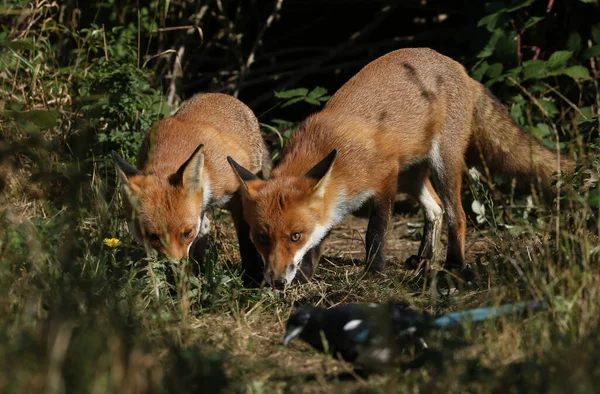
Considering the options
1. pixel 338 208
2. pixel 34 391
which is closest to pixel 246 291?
pixel 338 208

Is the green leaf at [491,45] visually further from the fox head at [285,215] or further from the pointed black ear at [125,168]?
the pointed black ear at [125,168]

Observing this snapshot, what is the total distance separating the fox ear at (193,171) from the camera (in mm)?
4730

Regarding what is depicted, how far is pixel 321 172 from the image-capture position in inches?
185

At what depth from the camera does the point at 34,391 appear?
2.27 metres

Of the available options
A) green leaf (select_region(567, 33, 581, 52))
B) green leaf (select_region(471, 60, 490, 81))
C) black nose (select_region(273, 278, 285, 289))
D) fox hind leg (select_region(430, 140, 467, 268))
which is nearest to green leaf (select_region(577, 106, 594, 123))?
green leaf (select_region(567, 33, 581, 52))

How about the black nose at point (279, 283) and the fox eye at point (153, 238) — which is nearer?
the black nose at point (279, 283)

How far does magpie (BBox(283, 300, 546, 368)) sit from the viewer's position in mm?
Result: 2980

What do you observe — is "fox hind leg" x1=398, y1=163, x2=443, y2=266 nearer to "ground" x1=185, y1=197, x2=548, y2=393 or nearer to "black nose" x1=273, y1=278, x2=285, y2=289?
"ground" x1=185, y1=197, x2=548, y2=393

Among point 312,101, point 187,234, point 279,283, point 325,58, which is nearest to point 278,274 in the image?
point 279,283

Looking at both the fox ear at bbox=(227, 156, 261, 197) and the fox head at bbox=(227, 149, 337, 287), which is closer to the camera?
the fox head at bbox=(227, 149, 337, 287)

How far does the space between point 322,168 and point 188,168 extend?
797 millimetres

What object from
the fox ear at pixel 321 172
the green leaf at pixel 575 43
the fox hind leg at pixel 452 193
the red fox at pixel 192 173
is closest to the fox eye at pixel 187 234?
the red fox at pixel 192 173

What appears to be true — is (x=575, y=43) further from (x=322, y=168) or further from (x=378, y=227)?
(x=322, y=168)

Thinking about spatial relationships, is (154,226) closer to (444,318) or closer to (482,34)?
(444,318)
